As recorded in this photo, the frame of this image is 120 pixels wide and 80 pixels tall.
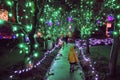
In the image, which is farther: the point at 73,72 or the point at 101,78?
the point at 73,72

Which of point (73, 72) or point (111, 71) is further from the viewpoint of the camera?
point (73, 72)

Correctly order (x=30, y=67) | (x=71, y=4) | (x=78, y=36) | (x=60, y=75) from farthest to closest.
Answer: (x=78, y=36) → (x=71, y=4) → (x=30, y=67) → (x=60, y=75)

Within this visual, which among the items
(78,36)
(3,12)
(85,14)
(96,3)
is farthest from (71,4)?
(78,36)

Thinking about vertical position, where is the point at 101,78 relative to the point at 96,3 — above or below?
below

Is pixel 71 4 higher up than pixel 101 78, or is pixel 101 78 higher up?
pixel 71 4

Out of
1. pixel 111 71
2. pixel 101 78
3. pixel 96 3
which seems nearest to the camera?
pixel 101 78

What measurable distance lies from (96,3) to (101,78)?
1243cm

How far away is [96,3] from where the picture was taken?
993 inches

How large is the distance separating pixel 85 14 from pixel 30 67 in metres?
14.0

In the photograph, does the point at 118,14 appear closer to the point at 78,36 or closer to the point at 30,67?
the point at 30,67

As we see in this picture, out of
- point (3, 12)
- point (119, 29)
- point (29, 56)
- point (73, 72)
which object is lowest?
point (73, 72)

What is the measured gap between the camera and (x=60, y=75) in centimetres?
1631

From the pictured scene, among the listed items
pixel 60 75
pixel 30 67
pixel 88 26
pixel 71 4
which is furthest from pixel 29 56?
pixel 71 4

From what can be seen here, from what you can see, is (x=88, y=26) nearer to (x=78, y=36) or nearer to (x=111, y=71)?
(x=111, y=71)
